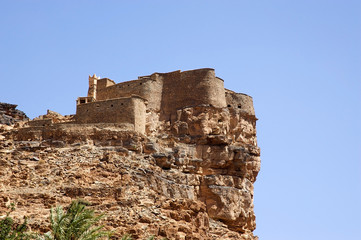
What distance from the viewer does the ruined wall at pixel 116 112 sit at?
4494 cm

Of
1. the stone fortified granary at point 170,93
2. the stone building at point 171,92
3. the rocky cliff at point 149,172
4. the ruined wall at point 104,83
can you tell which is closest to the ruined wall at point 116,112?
the stone fortified granary at point 170,93

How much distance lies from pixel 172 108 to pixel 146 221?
16.0 metres

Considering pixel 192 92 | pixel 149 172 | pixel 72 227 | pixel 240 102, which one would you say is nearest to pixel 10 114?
pixel 192 92

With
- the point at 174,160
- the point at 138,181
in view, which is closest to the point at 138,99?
the point at 174,160

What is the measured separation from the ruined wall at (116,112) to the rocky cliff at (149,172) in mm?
1112

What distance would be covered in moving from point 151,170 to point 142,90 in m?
9.36

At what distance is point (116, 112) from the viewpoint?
148 ft

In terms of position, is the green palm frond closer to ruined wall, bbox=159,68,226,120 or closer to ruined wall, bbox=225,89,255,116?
ruined wall, bbox=159,68,226,120

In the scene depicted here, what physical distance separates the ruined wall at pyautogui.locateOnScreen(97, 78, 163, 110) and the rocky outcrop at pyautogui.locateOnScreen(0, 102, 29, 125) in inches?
297

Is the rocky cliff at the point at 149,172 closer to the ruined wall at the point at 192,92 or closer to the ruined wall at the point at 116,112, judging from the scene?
the ruined wall at the point at 192,92

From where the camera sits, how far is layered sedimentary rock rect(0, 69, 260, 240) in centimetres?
3528

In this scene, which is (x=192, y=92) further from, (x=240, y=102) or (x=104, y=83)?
(x=104, y=83)

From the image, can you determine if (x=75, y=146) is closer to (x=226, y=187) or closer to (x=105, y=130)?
(x=105, y=130)

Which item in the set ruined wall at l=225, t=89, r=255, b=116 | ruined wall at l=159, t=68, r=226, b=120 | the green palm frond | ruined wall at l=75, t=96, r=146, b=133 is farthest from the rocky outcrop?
the green palm frond
